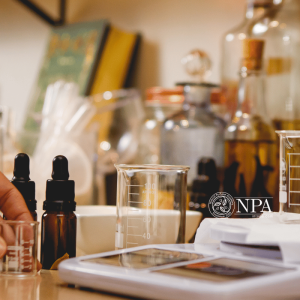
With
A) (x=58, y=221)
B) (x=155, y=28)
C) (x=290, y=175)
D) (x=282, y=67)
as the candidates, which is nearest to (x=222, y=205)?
(x=290, y=175)

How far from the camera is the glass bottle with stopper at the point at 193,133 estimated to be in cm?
82

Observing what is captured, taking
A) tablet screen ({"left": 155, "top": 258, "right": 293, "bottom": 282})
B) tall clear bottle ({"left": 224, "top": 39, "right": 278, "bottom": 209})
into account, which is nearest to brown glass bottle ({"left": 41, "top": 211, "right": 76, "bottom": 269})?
tablet screen ({"left": 155, "top": 258, "right": 293, "bottom": 282})

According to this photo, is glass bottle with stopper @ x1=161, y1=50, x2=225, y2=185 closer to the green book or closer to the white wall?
the white wall

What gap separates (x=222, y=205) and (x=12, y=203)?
23 cm

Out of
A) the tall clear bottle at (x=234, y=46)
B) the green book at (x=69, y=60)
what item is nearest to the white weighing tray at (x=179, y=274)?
the tall clear bottle at (x=234, y=46)

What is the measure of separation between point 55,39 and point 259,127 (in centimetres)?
80

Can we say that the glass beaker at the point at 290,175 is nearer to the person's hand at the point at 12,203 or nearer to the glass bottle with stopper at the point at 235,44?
the person's hand at the point at 12,203

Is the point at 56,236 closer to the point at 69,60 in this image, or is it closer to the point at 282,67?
the point at 282,67

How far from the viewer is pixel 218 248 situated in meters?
0.46

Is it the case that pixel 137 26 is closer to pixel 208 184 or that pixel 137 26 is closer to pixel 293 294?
pixel 208 184

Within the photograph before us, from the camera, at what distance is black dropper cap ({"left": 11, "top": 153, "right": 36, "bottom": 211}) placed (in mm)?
518

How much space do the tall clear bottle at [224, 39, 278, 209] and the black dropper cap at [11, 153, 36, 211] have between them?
0.29 meters

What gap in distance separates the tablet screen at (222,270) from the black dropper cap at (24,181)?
21cm

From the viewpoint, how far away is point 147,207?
1.71 ft
